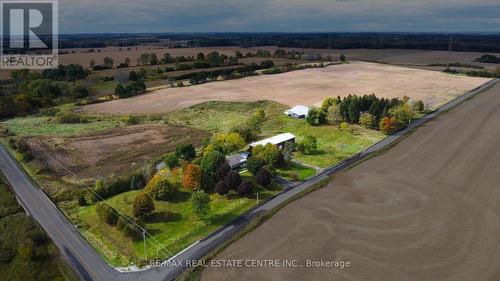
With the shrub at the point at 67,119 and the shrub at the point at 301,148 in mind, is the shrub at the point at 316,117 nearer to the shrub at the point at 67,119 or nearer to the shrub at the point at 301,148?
the shrub at the point at 301,148

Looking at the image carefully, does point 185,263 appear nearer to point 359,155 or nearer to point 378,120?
point 359,155

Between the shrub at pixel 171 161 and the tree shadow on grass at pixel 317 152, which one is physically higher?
the tree shadow on grass at pixel 317 152

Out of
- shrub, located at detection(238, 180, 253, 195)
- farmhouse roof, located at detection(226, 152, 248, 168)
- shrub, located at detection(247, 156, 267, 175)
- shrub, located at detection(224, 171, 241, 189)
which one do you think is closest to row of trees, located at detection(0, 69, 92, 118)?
farmhouse roof, located at detection(226, 152, 248, 168)

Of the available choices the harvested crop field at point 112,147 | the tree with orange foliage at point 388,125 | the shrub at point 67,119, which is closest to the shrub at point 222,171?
the harvested crop field at point 112,147

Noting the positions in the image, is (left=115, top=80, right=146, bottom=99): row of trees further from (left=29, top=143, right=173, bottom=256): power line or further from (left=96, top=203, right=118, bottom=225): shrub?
(left=96, top=203, right=118, bottom=225): shrub

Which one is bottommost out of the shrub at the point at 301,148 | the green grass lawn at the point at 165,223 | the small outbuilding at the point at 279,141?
the green grass lawn at the point at 165,223

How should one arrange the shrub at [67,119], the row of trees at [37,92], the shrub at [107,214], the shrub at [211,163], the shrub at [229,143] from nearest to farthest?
the shrub at [107,214] < the shrub at [211,163] < the shrub at [229,143] < the shrub at [67,119] < the row of trees at [37,92]

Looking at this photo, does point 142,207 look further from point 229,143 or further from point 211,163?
point 229,143
